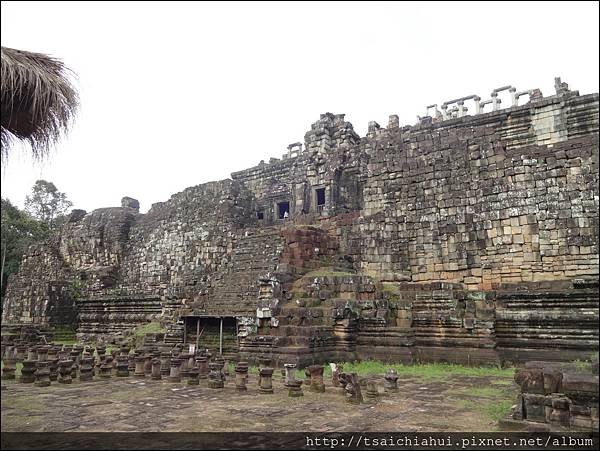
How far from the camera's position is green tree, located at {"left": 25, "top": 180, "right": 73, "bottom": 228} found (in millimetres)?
40125

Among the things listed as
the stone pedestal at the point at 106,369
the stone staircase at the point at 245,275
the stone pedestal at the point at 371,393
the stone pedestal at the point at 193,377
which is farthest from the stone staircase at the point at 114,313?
the stone pedestal at the point at 371,393

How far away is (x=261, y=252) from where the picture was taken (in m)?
18.0

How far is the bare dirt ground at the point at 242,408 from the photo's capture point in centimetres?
588

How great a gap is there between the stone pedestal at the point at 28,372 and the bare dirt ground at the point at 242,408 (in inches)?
11.7

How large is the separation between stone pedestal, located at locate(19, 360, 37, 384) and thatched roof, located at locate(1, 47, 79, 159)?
5.46 m

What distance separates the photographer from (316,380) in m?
8.66

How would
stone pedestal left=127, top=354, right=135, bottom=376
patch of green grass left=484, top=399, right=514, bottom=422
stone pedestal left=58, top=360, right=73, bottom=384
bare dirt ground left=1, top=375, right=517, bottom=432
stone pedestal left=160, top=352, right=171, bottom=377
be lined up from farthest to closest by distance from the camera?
stone pedestal left=127, top=354, right=135, bottom=376 → stone pedestal left=160, top=352, right=171, bottom=377 → stone pedestal left=58, top=360, right=73, bottom=384 → patch of green grass left=484, top=399, right=514, bottom=422 → bare dirt ground left=1, top=375, right=517, bottom=432

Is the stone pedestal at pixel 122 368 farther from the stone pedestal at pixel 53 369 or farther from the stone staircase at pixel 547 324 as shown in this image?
the stone staircase at pixel 547 324

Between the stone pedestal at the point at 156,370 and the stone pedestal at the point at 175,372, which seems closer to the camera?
the stone pedestal at the point at 175,372

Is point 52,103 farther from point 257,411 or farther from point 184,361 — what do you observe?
point 184,361

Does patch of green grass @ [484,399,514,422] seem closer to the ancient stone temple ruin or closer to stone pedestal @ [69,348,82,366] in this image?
the ancient stone temple ruin

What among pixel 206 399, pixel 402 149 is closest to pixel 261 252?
pixel 402 149

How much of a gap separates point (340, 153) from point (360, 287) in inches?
394

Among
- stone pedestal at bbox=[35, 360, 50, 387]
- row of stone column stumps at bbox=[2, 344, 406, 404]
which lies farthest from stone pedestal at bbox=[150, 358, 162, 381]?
stone pedestal at bbox=[35, 360, 50, 387]
